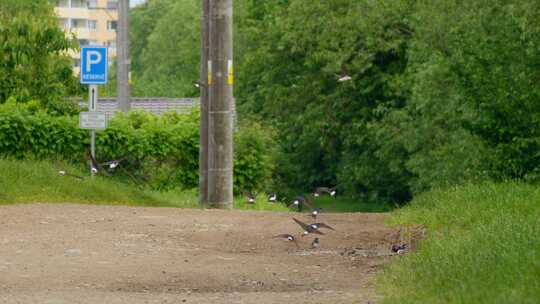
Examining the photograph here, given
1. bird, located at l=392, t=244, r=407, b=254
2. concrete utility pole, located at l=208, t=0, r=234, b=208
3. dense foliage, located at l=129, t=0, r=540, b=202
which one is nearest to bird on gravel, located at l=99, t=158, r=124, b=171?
concrete utility pole, located at l=208, t=0, r=234, b=208

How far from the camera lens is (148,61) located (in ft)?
361

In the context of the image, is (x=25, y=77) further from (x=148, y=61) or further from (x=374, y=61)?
(x=148, y=61)

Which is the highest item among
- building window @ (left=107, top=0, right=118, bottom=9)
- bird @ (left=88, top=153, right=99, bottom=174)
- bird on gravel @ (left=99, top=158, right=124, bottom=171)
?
building window @ (left=107, top=0, right=118, bottom=9)

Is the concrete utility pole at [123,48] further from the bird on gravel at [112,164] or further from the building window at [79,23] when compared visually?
the building window at [79,23]

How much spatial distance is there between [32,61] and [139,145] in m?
5.33

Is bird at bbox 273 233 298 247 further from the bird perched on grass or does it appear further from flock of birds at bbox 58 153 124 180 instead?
flock of birds at bbox 58 153 124 180

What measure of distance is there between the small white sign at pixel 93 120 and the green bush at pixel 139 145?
2.16m

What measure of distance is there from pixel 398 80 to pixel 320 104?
7.45 meters

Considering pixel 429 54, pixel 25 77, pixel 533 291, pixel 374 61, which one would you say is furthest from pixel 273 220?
pixel 374 61

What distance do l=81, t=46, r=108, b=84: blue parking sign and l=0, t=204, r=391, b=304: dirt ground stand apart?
606 centimetres

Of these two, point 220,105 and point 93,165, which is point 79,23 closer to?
point 93,165

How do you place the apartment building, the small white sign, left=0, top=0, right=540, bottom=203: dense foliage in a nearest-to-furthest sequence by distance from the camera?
left=0, top=0, right=540, bottom=203: dense foliage
the small white sign
the apartment building

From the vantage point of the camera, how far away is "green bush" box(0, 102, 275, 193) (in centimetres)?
2589

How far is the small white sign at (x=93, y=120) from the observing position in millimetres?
23875
